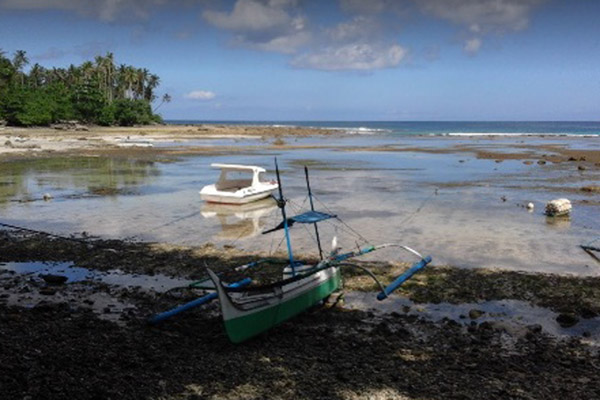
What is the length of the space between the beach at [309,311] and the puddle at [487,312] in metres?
0.05

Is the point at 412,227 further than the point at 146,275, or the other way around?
the point at 412,227

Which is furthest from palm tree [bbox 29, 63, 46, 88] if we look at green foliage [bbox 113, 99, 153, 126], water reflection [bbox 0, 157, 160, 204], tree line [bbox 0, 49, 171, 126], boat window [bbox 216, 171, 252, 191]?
boat window [bbox 216, 171, 252, 191]

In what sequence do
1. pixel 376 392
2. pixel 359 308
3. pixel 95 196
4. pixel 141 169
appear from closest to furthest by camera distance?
pixel 376 392
pixel 359 308
pixel 95 196
pixel 141 169

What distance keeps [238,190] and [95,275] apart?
12.7 m

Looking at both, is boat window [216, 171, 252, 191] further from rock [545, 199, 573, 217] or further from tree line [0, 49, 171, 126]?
tree line [0, 49, 171, 126]

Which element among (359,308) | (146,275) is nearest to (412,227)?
(359,308)

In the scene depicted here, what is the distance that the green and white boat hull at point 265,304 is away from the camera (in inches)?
352

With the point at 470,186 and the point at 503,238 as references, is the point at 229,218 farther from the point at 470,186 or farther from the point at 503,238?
the point at 470,186

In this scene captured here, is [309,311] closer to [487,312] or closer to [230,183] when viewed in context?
[487,312]

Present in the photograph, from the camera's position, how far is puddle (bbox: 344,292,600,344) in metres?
10.4

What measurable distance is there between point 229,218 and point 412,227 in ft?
24.4

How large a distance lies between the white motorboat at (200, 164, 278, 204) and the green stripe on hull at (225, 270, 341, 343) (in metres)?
13.9

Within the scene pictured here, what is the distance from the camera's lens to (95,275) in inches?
533

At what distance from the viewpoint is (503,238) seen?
17984mm
